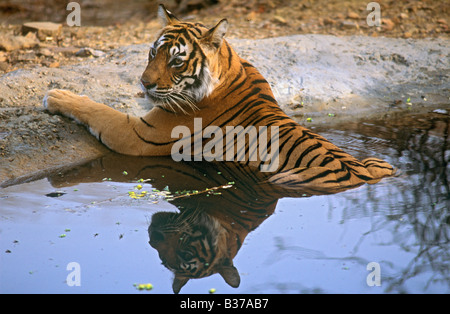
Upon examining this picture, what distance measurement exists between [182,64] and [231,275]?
1.80m

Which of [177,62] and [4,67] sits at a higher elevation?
[4,67]

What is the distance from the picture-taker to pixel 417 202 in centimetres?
315

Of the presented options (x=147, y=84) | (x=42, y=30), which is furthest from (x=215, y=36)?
(x=42, y=30)

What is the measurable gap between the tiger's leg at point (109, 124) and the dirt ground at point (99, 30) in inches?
3.5

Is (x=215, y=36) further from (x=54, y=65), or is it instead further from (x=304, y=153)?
(x=54, y=65)

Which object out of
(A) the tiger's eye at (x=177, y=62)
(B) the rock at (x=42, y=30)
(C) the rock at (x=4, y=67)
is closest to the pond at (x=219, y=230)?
(A) the tiger's eye at (x=177, y=62)

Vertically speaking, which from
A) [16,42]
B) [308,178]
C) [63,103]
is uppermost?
[16,42]

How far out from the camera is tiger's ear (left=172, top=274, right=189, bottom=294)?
2273 mm

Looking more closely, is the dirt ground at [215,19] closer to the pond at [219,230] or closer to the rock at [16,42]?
the rock at [16,42]

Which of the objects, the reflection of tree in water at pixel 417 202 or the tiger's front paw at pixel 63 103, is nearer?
the reflection of tree in water at pixel 417 202

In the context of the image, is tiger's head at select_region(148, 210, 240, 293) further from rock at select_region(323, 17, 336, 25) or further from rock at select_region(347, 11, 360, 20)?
rock at select_region(347, 11, 360, 20)

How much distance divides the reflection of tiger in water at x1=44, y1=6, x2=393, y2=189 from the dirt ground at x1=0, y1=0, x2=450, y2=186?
30cm

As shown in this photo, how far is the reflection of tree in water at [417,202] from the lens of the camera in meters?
2.48

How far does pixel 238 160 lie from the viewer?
12.5ft
